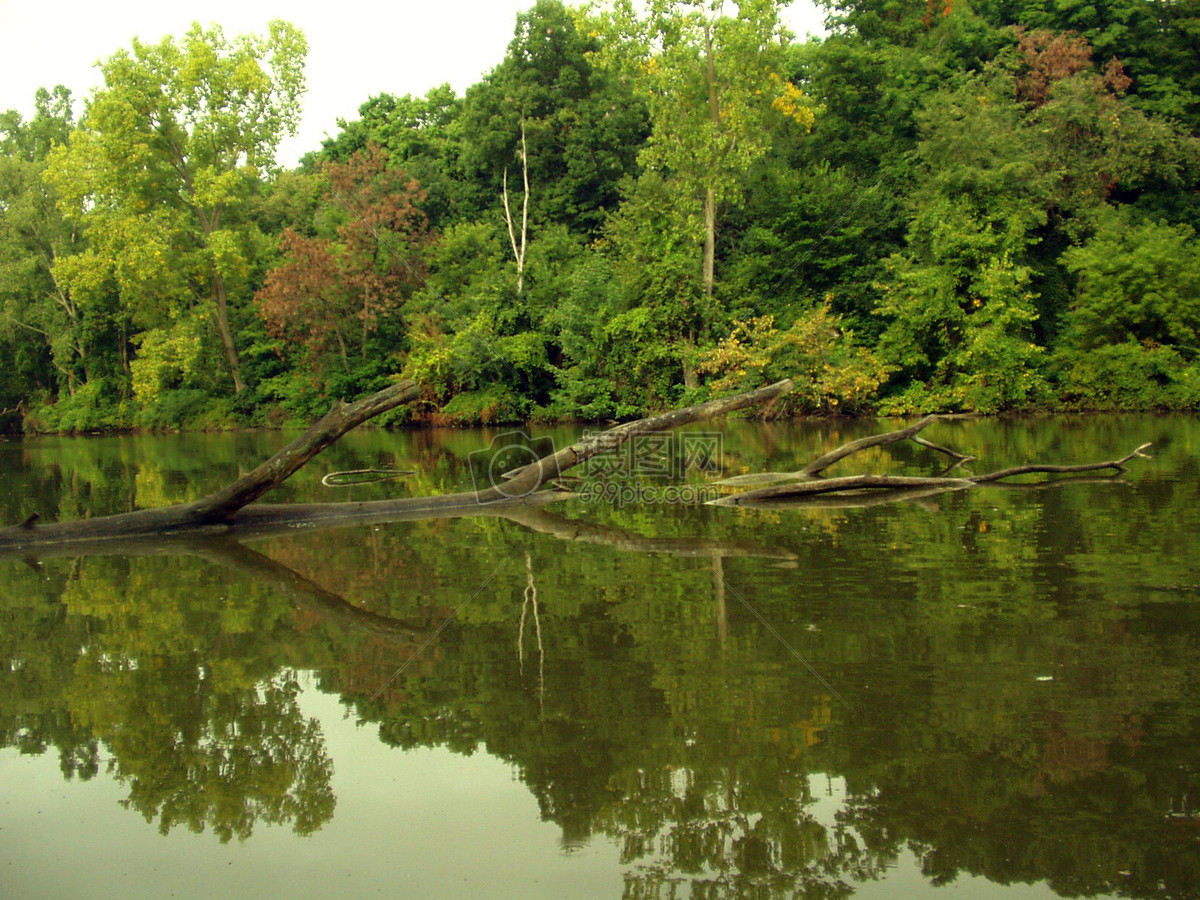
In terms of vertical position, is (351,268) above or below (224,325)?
above

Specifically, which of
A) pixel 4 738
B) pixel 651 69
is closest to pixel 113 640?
pixel 4 738

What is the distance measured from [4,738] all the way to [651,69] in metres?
25.6

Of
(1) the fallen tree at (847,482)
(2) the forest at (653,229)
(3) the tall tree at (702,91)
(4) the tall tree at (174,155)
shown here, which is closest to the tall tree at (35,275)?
(2) the forest at (653,229)

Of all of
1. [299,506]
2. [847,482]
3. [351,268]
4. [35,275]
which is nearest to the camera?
[299,506]

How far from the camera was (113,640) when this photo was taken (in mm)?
5863

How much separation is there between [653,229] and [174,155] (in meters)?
17.0

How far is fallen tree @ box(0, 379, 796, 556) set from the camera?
9102mm

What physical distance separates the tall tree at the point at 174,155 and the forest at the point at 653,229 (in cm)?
11

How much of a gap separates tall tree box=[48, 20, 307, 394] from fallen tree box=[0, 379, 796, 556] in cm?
2481

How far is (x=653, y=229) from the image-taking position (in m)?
27.9

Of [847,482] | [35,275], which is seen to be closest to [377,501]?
[847,482]

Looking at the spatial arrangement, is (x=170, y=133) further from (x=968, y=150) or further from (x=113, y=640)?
(x=113, y=640)

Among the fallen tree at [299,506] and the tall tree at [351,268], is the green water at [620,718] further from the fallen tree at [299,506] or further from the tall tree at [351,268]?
the tall tree at [351,268]

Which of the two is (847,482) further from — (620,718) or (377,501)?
(620,718)
